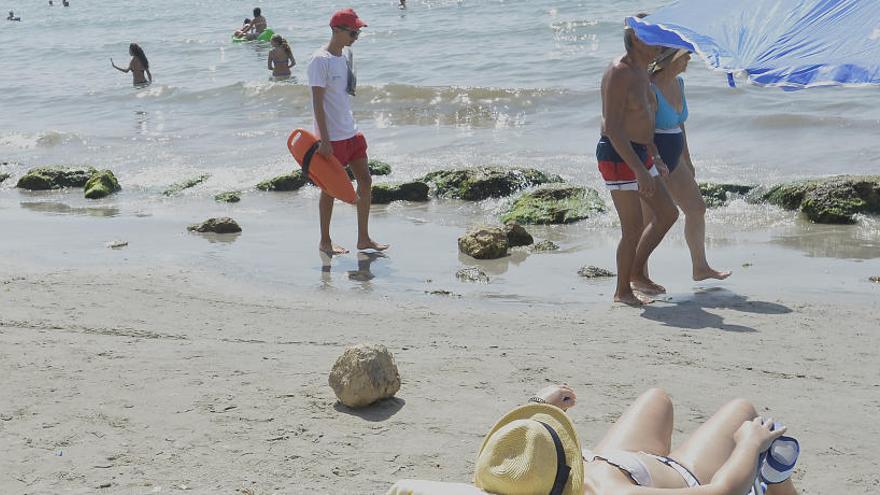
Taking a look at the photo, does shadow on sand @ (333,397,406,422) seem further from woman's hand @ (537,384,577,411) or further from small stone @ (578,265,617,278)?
small stone @ (578,265,617,278)

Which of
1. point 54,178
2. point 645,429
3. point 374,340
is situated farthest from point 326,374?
point 54,178

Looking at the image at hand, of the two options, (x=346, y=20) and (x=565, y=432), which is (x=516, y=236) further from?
(x=565, y=432)

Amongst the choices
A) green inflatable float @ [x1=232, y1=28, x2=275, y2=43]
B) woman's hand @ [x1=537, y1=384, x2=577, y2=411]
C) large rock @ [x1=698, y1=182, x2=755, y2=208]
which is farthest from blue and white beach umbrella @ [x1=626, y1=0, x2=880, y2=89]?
green inflatable float @ [x1=232, y1=28, x2=275, y2=43]

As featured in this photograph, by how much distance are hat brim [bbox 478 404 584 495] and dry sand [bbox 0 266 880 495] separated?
126cm

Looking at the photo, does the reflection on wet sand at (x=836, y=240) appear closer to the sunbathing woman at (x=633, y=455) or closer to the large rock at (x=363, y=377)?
the large rock at (x=363, y=377)

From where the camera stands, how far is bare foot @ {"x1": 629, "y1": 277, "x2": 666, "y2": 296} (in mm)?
7043

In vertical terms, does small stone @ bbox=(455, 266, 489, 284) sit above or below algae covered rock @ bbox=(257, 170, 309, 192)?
above

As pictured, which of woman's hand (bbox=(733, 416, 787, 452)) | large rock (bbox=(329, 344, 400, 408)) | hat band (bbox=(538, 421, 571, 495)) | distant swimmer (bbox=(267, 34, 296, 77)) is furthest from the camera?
distant swimmer (bbox=(267, 34, 296, 77))

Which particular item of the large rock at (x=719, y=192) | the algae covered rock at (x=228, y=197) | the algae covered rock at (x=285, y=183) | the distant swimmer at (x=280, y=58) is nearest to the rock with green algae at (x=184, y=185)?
the algae covered rock at (x=228, y=197)

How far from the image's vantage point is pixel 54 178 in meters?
12.1

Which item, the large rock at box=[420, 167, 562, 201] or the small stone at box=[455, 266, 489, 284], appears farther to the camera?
the large rock at box=[420, 167, 562, 201]

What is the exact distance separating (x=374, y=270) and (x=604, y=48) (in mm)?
14922

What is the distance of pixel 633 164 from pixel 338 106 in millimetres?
2577

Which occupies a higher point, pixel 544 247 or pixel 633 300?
pixel 633 300
